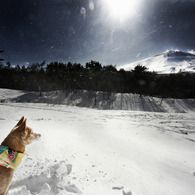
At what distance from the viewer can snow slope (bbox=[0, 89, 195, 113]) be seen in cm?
3289

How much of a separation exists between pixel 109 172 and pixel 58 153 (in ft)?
5.98

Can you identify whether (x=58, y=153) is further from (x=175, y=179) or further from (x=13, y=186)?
(x=175, y=179)

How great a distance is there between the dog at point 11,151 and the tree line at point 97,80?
37886 millimetres

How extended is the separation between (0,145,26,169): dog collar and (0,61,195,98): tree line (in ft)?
125

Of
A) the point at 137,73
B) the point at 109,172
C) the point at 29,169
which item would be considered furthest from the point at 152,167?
the point at 137,73

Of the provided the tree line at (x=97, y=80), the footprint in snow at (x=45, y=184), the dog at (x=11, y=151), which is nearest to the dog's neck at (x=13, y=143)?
the dog at (x=11, y=151)

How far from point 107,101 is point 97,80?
38.3 ft

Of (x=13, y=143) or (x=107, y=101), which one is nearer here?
(x=13, y=143)

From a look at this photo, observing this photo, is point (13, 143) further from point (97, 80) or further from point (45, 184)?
point (97, 80)

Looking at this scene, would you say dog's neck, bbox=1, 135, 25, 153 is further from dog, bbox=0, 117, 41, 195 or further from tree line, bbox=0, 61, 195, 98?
tree line, bbox=0, 61, 195, 98

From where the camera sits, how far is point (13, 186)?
2.46 metres

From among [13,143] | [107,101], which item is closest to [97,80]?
[107,101]

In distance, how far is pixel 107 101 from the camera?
35.9 meters

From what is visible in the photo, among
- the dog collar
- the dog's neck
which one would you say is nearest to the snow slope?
the dog's neck
